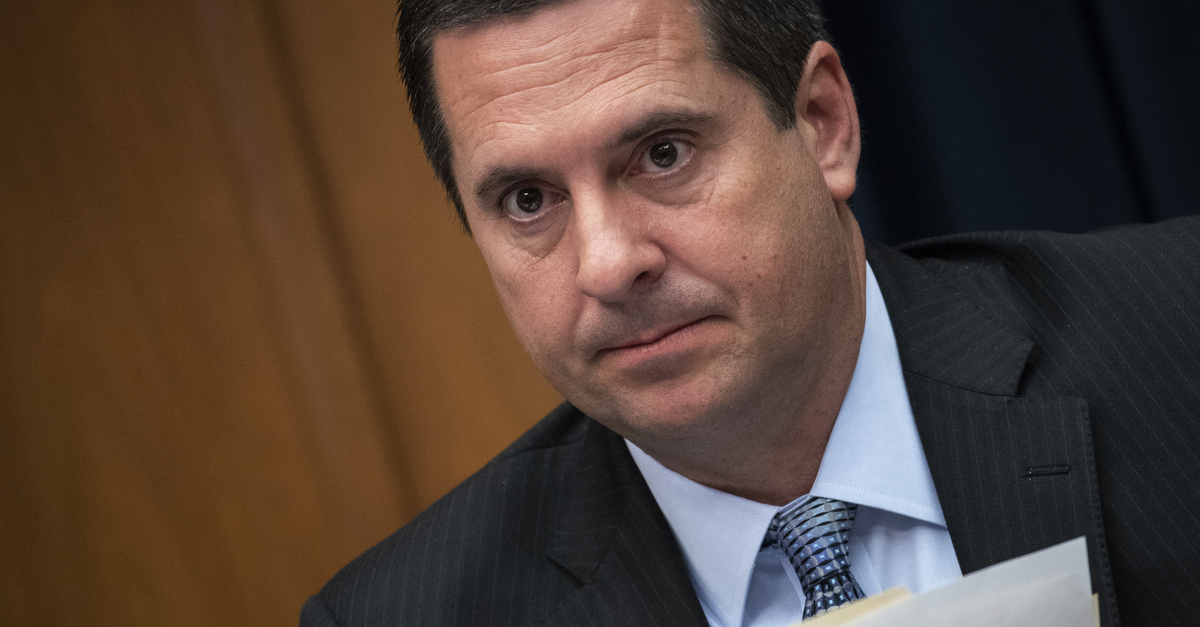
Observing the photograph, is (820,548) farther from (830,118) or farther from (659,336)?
(830,118)

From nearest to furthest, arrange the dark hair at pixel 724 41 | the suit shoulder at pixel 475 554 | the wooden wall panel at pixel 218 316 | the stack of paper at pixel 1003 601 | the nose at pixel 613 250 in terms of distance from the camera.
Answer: the stack of paper at pixel 1003 601
the nose at pixel 613 250
the dark hair at pixel 724 41
the suit shoulder at pixel 475 554
the wooden wall panel at pixel 218 316

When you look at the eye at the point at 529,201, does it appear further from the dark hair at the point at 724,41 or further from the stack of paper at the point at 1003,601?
the stack of paper at the point at 1003,601

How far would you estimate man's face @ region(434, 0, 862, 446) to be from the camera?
1.23 meters

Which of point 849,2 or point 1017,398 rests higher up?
point 849,2

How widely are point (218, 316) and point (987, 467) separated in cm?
170

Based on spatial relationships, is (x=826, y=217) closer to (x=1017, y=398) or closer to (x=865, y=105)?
(x=1017, y=398)

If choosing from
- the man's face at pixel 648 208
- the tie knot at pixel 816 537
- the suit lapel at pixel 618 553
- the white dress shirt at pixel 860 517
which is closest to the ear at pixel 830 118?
the man's face at pixel 648 208

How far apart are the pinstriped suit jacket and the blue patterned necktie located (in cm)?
15

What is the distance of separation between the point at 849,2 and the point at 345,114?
1.15 m

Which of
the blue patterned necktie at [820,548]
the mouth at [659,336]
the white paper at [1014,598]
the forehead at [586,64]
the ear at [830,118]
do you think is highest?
the forehead at [586,64]

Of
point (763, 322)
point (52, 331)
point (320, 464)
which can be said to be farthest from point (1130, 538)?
point (52, 331)

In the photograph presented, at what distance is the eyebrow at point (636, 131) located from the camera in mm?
1229

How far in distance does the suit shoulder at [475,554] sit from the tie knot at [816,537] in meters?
0.39

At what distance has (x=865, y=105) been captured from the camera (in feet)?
6.68
